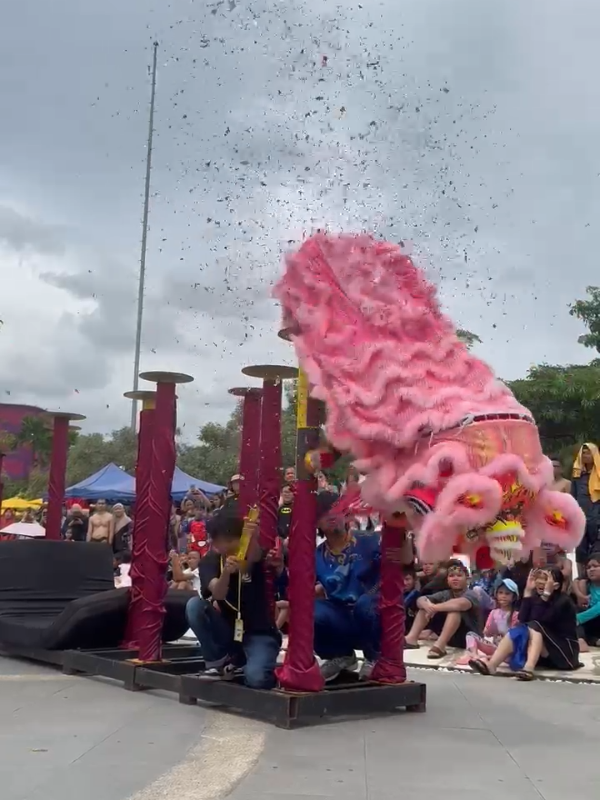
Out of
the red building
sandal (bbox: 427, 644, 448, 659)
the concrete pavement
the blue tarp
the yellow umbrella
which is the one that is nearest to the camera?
the concrete pavement

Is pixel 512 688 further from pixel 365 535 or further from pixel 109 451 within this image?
pixel 109 451

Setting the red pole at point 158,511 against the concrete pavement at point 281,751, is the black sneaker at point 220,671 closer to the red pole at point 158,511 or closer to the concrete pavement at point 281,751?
the concrete pavement at point 281,751

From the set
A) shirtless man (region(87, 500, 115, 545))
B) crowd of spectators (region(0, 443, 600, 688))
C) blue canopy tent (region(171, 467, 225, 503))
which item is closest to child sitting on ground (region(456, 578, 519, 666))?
crowd of spectators (region(0, 443, 600, 688))

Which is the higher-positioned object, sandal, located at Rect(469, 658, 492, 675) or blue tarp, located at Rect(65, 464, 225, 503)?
blue tarp, located at Rect(65, 464, 225, 503)

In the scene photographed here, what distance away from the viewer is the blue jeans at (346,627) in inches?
205

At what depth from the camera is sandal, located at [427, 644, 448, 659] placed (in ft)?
25.0

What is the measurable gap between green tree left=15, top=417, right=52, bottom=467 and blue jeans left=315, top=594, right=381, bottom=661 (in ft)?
108

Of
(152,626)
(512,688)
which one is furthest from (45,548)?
(512,688)

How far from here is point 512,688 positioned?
6344 mm

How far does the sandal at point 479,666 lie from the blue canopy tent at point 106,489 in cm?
1306

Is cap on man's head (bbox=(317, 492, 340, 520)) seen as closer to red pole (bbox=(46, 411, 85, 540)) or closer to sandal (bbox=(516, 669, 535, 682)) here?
sandal (bbox=(516, 669, 535, 682))

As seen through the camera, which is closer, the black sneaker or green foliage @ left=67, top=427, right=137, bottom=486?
the black sneaker

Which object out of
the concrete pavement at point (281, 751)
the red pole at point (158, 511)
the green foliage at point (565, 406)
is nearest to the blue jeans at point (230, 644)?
the concrete pavement at point (281, 751)

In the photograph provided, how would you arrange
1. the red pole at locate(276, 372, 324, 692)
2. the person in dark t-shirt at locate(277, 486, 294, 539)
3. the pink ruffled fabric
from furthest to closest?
1. the person in dark t-shirt at locate(277, 486, 294, 539)
2. the red pole at locate(276, 372, 324, 692)
3. the pink ruffled fabric
